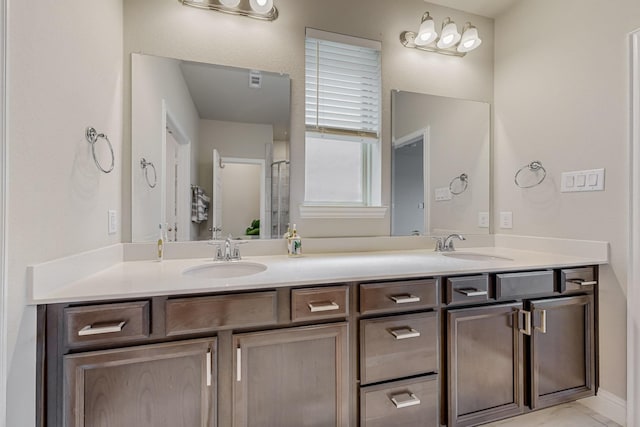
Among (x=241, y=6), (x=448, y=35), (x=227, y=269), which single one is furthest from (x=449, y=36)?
(x=227, y=269)

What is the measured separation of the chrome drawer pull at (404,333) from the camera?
1.33 meters

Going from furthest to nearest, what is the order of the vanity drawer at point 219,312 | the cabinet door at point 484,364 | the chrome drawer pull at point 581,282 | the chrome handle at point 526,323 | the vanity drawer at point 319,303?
the chrome drawer pull at point 581,282 → the chrome handle at point 526,323 → the cabinet door at point 484,364 → the vanity drawer at point 319,303 → the vanity drawer at point 219,312

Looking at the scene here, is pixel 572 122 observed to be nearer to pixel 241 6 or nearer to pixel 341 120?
pixel 341 120

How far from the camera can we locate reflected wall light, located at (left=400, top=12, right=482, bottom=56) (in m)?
2.07

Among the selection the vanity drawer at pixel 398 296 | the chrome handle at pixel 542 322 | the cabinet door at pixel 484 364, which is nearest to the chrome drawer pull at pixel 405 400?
the cabinet door at pixel 484 364

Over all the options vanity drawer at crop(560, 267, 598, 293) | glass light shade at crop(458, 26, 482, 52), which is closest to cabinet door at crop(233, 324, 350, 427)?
vanity drawer at crop(560, 267, 598, 293)

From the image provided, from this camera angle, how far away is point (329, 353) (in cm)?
126

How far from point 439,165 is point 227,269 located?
1627 millimetres

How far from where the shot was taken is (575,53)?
1846 mm

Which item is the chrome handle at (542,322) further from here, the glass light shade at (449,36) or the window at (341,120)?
the glass light shade at (449,36)

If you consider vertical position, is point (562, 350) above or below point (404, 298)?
below

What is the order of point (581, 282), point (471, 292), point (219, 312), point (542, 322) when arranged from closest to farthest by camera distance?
point (219, 312)
point (471, 292)
point (542, 322)
point (581, 282)

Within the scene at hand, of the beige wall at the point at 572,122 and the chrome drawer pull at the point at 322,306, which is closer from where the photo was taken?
the chrome drawer pull at the point at 322,306

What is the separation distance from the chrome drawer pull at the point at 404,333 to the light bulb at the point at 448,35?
1.94 meters
